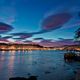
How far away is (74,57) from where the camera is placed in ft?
336

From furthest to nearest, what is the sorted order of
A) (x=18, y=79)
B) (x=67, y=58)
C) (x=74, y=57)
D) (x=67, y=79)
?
(x=67, y=58)
(x=74, y=57)
(x=67, y=79)
(x=18, y=79)

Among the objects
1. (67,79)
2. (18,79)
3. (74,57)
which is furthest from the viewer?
(74,57)

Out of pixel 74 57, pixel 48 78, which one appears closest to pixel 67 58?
pixel 74 57

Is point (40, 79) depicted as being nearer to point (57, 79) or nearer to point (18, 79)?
point (57, 79)

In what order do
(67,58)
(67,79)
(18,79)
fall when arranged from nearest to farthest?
(18,79) < (67,79) < (67,58)

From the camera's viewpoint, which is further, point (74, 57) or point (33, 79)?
point (74, 57)

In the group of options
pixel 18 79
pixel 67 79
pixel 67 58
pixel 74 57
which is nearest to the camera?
pixel 18 79

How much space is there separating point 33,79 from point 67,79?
15391 mm

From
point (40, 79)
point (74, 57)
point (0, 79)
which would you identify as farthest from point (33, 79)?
→ point (74, 57)

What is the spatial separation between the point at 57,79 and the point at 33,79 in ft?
51.9

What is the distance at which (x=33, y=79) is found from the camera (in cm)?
2647

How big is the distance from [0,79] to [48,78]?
9.97 metres

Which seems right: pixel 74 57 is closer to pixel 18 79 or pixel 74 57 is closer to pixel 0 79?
pixel 0 79

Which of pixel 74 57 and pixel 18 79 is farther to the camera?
pixel 74 57
